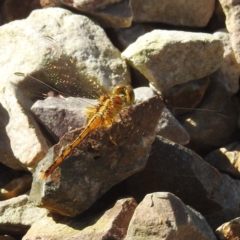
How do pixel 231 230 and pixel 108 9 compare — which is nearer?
pixel 231 230

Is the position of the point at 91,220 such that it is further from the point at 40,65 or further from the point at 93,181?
the point at 40,65

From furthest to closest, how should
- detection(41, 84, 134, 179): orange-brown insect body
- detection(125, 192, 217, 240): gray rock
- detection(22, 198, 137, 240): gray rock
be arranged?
detection(41, 84, 134, 179): orange-brown insect body → detection(22, 198, 137, 240): gray rock → detection(125, 192, 217, 240): gray rock

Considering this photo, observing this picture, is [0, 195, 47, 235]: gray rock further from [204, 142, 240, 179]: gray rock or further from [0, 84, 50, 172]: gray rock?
[204, 142, 240, 179]: gray rock

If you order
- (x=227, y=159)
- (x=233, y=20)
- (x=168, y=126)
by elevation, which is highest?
(x=233, y=20)

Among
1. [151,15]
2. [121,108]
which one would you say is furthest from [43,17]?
[121,108]

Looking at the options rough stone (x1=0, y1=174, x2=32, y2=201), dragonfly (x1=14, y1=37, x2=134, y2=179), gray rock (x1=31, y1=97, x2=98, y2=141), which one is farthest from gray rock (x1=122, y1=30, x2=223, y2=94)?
rough stone (x1=0, y1=174, x2=32, y2=201)

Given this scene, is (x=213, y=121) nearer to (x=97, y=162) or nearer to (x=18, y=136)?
(x=97, y=162)

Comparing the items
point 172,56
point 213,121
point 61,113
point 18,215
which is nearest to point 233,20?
point 172,56

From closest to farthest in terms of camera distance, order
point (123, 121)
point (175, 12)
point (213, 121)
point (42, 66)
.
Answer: point (123, 121) → point (42, 66) → point (213, 121) → point (175, 12)
